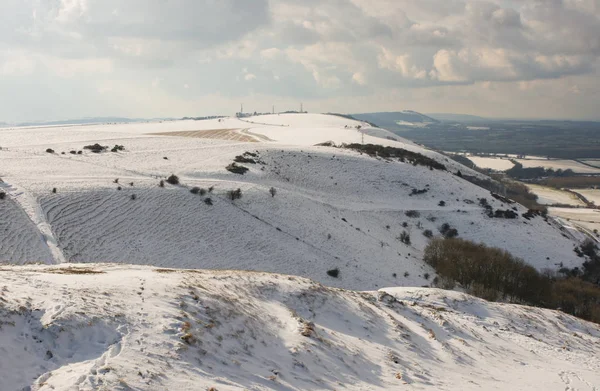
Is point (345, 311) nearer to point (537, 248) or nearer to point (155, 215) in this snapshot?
point (155, 215)

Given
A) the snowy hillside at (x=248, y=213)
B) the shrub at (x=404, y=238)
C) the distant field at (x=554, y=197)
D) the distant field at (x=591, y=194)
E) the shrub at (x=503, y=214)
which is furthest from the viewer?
the distant field at (x=591, y=194)

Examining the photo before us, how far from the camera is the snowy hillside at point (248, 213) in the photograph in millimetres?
28719

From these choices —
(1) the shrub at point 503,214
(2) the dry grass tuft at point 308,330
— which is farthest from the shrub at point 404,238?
(2) the dry grass tuft at point 308,330

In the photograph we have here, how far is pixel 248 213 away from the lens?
3753 cm

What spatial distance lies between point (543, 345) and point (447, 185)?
1789 inches

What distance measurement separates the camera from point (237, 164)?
53000 mm

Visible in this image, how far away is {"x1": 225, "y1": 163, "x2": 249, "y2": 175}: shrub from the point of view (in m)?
49.6

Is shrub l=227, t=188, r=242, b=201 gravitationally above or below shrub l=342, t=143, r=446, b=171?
below

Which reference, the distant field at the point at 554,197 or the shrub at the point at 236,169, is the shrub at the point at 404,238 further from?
the distant field at the point at 554,197

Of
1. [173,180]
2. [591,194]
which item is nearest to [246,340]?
[173,180]

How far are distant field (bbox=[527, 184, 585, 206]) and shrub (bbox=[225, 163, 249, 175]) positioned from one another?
89.6 m

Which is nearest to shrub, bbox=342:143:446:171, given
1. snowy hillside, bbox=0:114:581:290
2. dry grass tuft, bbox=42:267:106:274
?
snowy hillside, bbox=0:114:581:290

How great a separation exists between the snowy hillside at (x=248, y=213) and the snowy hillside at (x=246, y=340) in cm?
1317

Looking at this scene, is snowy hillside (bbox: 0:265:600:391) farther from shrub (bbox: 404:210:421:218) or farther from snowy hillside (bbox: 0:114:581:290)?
shrub (bbox: 404:210:421:218)
